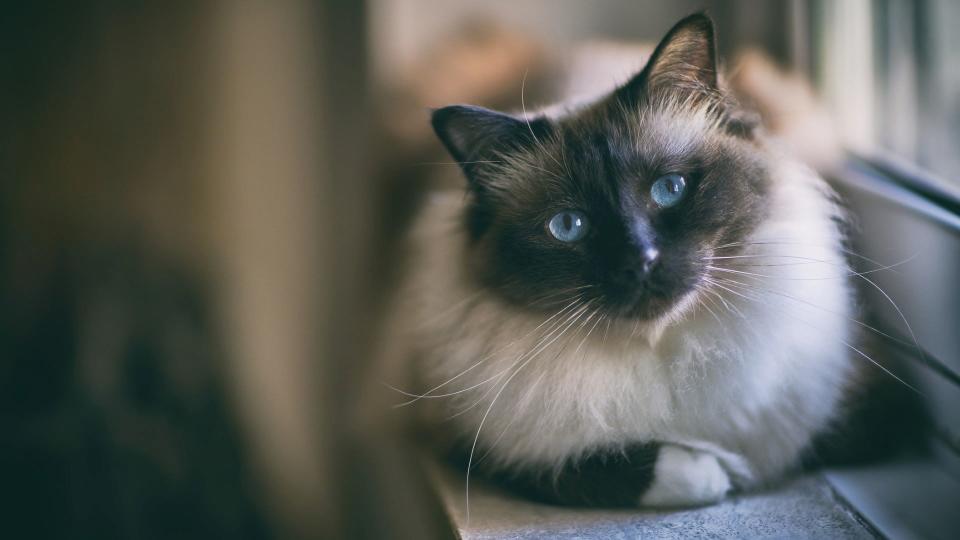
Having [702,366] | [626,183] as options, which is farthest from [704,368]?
[626,183]

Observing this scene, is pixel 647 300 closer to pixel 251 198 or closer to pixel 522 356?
pixel 522 356

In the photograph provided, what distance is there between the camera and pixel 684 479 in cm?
88

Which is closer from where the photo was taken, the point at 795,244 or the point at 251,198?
the point at 795,244

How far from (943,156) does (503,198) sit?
2.00 ft

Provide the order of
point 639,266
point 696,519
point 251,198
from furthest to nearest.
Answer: point 251,198
point 696,519
point 639,266

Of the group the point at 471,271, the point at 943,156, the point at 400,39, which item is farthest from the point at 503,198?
the point at 400,39

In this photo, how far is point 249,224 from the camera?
2.34 metres

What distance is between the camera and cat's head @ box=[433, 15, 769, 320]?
818 mm

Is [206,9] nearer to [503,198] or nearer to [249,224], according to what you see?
[249,224]

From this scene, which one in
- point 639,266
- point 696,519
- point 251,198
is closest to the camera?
point 639,266

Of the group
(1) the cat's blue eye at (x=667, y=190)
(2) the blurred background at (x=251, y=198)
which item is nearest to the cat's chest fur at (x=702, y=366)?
(1) the cat's blue eye at (x=667, y=190)

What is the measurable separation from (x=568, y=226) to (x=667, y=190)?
12 centimetres

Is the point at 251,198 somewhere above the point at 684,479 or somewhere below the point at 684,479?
above

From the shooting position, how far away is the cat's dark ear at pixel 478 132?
0.86m
